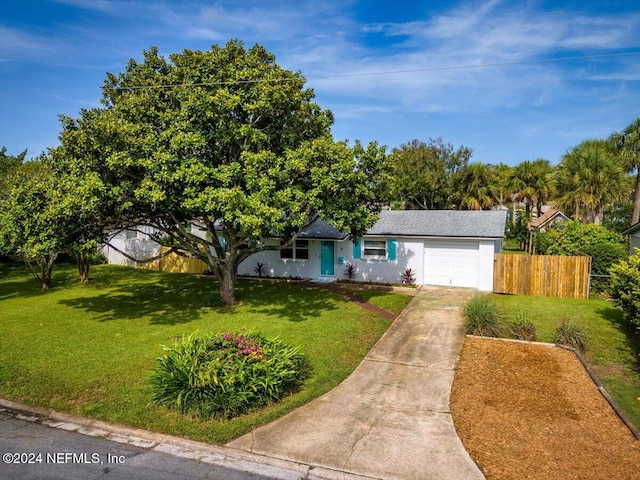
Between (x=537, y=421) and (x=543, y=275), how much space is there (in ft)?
36.5

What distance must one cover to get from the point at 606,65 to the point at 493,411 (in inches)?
497

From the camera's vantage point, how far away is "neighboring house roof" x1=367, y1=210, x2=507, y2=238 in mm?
18219

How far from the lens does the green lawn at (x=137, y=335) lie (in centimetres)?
746

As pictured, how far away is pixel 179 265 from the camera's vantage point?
81.9ft

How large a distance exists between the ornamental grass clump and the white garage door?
40.3ft

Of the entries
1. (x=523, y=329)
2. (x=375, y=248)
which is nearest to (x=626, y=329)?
(x=523, y=329)

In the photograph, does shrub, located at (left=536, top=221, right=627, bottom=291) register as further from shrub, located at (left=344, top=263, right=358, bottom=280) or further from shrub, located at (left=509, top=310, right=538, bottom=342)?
shrub, located at (left=344, top=263, right=358, bottom=280)

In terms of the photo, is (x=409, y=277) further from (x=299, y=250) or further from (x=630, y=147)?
(x=630, y=147)

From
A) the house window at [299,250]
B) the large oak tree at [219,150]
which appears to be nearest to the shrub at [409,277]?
the house window at [299,250]

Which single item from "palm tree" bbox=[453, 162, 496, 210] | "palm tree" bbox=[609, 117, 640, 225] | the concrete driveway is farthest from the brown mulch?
"palm tree" bbox=[453, 162, 496, 210]

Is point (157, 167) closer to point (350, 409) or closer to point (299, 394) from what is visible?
point (299, 394)

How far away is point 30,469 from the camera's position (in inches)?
219

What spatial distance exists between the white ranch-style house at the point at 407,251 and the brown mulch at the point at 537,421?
332 inches

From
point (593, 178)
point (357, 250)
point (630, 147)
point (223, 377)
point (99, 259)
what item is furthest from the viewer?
point (99, 259)
